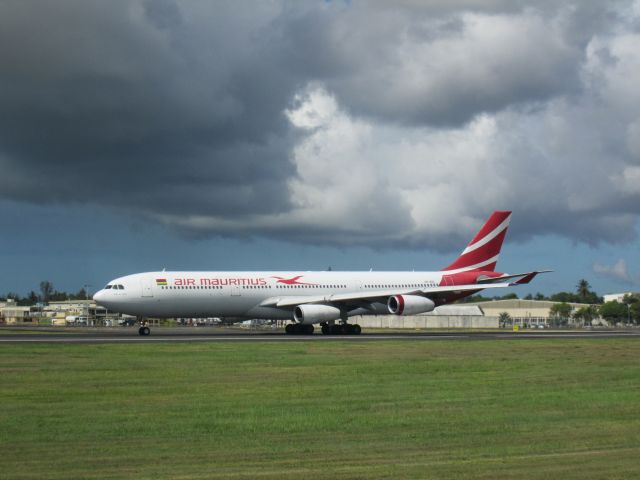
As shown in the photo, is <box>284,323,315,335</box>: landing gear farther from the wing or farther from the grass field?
the grass field

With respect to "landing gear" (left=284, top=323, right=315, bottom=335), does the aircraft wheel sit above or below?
above

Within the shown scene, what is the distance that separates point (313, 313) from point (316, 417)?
40192mm

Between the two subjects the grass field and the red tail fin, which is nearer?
the grass field

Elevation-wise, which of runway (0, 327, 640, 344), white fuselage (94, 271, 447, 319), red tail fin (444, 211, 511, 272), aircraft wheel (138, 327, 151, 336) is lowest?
runway (0, 327, 640, 344)

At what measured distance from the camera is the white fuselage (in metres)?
57.8

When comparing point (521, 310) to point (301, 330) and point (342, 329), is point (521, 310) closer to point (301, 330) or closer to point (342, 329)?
point (342, 329)

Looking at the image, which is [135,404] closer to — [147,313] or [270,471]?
[270,471]

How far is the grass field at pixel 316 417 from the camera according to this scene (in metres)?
13.5

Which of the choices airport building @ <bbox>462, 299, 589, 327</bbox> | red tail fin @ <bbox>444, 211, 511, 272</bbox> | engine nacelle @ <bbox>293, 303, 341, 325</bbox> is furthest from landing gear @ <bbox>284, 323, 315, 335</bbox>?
airport building @ <bbox>462, 299, 589, 327</bbox>

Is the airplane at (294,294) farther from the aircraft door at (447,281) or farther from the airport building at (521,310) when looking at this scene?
the airport building at (521,310)

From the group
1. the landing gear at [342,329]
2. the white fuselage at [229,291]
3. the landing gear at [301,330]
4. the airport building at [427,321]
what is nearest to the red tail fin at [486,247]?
the white fuselage at [229,291]

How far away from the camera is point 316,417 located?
18.4 meters

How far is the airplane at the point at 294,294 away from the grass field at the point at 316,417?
24.5 meters

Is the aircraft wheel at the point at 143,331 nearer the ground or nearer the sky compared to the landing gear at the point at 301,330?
nearer the sky
